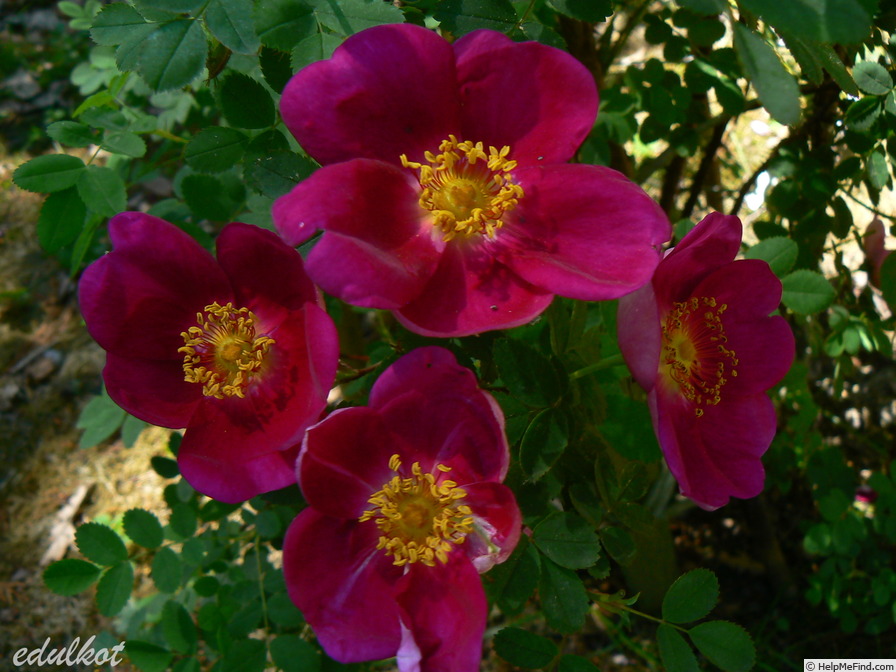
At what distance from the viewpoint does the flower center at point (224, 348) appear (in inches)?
36.1

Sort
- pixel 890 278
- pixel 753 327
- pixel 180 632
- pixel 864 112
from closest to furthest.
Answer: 1. pixel 753 327
2. pixel 864 112
3. pixel 890 278
4. pixel 180 632

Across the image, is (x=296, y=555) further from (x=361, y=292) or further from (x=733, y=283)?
(x=733, y=283)

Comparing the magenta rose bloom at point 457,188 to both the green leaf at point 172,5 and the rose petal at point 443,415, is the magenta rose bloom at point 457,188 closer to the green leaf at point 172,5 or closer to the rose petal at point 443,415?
the rose petal at point 443,415

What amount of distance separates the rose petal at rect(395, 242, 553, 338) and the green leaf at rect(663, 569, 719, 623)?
1.61ft

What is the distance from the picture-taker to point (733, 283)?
90 centimetres

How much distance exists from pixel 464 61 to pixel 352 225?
226 millimetres

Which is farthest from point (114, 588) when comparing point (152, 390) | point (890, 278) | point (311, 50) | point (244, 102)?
point (890, 278)

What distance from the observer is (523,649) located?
0.96 m

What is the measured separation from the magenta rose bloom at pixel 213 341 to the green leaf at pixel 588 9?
449 millimetres

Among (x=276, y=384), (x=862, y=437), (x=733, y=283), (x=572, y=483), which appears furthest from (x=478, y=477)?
(x=862, y=437)

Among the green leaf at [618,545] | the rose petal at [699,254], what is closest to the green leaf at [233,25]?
the rose petal at [699,254]

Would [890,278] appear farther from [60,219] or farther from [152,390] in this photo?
[60,219]

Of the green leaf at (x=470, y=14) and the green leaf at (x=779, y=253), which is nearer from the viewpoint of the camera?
the green leaf at (x=470, y=14)

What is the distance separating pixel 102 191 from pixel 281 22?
498 mm
